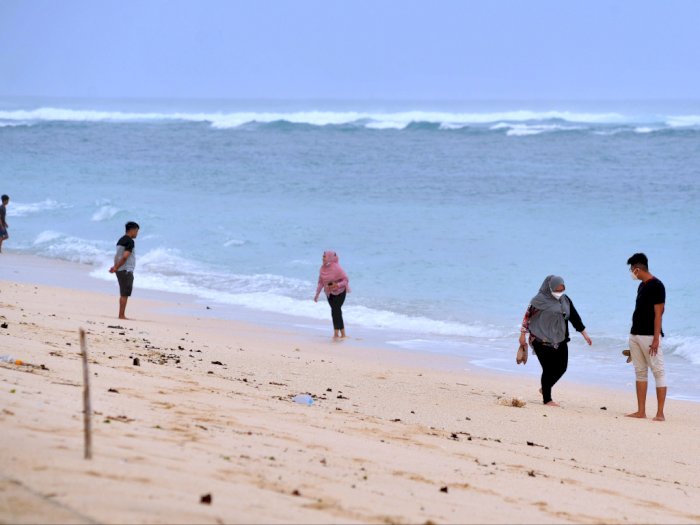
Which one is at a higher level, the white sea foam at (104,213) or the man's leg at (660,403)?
the white sea foam at (104,213)

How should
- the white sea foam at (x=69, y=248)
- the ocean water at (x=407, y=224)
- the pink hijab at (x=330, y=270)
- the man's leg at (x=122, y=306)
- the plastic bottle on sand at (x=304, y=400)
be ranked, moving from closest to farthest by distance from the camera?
the plastic bottle on sand at (x=304, y=400) → the man's leg at (x=122, y=306) → the pink hijab at (x=330, y=270) → the ocean water at (x=407, y=224) → the white sea foam at (x=69, y=248)

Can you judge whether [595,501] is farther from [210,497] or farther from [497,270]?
[497,270]

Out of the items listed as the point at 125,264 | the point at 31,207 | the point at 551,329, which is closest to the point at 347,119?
the point at 31,207

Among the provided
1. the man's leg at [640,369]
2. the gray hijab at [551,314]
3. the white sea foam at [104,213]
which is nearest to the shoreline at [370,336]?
the man's leg at [640,369]

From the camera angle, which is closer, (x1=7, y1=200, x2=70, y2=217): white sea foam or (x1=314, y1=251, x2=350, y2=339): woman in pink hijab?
(x1=314, y1=251, x2=350, y2=339): woman in pink hijab

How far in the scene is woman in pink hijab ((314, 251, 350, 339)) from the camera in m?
14.3

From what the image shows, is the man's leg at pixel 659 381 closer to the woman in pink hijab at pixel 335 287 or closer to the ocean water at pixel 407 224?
the ocean water at pixel 407 224

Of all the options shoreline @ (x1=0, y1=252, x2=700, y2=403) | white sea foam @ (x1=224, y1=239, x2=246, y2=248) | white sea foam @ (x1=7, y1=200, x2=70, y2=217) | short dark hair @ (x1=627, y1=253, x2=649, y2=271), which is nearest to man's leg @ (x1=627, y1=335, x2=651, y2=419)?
short dark hair @ (x1=627, y1=253, x2=649, y2=271)

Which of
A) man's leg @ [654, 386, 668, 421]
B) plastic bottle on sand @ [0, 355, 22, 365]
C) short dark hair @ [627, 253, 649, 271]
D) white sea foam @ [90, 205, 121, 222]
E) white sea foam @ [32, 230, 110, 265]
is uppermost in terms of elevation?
white sea foam @ [90, 205, 121, 222]

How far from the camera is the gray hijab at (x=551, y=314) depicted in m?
10.2

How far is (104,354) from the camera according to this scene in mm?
9430

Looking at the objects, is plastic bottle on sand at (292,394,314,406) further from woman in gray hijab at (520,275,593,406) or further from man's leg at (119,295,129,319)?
man's leg at (119,295,129,319)

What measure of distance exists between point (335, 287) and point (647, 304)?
5.73 m

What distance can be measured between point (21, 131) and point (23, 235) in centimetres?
4646
